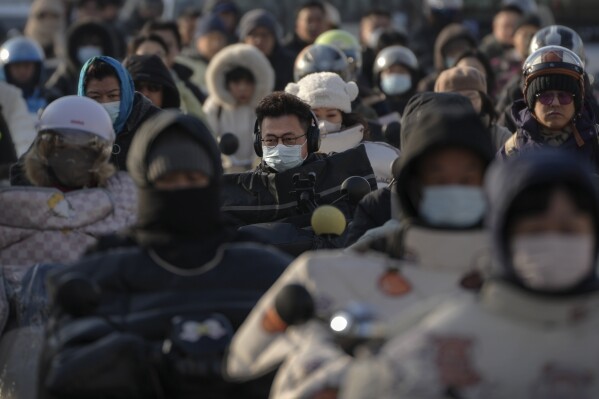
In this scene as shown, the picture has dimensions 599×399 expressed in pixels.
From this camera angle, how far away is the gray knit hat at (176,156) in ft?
23.6

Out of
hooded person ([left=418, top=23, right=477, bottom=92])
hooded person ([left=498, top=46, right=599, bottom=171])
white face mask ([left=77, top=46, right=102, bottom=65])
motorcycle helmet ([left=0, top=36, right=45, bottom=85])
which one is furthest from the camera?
white face mask ([left=77, top=46, right=102, bottom=65])

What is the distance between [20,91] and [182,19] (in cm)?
841

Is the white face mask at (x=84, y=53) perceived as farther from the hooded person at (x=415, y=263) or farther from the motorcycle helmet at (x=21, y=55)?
the hooded person at (x=415, y=263)

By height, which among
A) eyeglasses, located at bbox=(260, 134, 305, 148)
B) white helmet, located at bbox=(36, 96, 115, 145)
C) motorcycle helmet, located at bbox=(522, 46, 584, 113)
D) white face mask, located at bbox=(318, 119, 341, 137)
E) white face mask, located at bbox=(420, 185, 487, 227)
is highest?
white face mask, located at bbox=(420, 185, 487, 227)

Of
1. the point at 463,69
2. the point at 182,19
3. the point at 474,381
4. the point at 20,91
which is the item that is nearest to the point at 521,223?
the point at 474,381

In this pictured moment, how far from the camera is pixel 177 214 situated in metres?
7.13

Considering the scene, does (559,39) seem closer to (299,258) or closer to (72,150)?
(72,150)

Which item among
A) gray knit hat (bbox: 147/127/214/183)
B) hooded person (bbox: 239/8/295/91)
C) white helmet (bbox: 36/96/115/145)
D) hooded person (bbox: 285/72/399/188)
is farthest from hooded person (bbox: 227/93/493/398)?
hooded person (bbox: 239/8/295/91)

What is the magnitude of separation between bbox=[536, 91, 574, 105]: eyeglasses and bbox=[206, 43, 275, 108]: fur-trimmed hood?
225 inches

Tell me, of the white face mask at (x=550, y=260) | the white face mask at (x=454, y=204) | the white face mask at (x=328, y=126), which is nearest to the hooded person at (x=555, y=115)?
the white face mask at (x=328, y=126)

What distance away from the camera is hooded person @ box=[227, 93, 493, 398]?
21.3 feet

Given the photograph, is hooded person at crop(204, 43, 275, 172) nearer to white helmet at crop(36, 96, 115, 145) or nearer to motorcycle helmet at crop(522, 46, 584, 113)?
motorcycle helmet at crop(522, 46, 584, 113)

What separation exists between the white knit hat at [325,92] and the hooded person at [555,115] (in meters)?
1.56

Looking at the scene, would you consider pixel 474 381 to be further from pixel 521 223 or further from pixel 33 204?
pixel 33 204
